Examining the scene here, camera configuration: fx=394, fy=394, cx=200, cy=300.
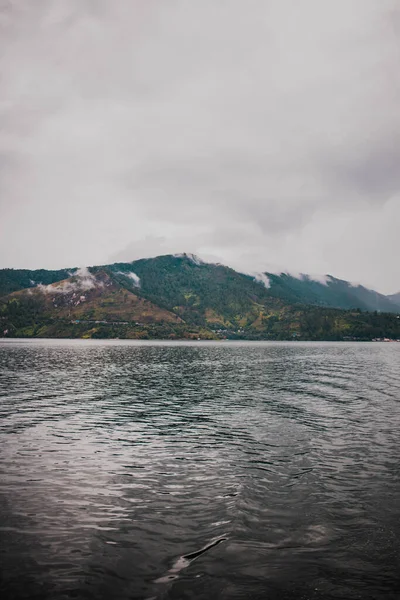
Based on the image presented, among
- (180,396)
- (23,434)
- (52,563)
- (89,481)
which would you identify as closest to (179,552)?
(52,563)

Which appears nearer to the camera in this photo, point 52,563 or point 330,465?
point 52,563

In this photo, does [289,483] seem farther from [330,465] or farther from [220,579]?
[220,579]

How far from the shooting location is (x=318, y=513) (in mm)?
21594

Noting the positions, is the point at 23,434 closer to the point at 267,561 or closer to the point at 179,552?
the point at 179,552

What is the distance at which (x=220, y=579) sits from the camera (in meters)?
15.4

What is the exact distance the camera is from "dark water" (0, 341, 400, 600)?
1540 cm

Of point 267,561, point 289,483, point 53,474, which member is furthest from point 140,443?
point 267,561

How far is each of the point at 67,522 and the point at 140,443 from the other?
640 inches

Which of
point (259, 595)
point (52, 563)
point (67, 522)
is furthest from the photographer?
point (67, 522)

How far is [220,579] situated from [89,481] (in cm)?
1365

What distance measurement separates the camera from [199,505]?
22594 millimetres

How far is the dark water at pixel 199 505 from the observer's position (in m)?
15.4

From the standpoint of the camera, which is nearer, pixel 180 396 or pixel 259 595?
pixel 259 595

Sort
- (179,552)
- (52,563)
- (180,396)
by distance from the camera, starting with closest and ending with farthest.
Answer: (52,563), (179,552), (180,396)
